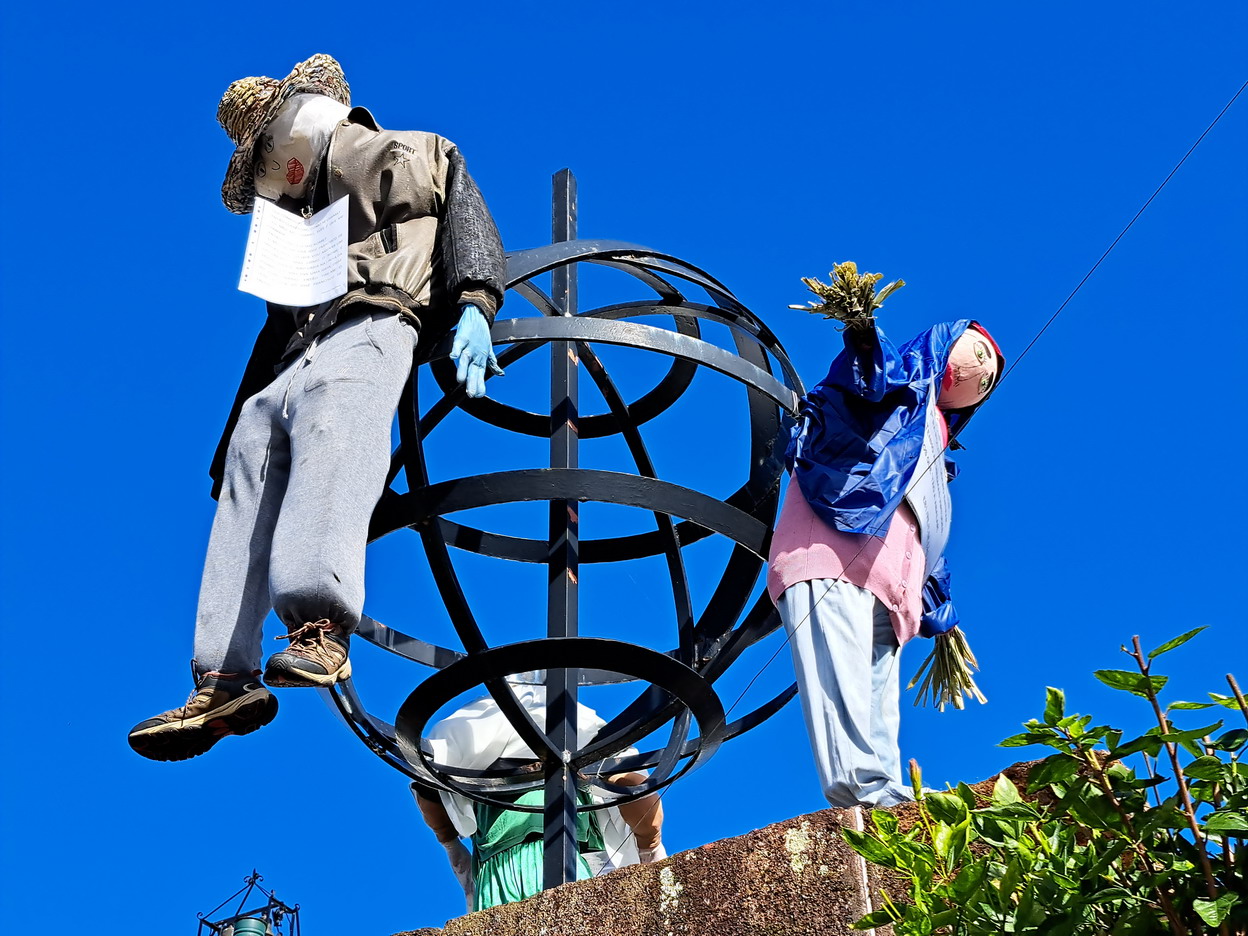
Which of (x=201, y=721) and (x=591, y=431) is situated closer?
(x=201, y=721)

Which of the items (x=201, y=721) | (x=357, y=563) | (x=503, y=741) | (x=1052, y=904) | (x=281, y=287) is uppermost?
(x=281, y=287)

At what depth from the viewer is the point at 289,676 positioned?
4348 mm

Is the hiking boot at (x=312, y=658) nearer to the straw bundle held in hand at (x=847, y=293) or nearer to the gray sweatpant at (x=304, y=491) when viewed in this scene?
the gray sweatpant at (x=304, y=491)

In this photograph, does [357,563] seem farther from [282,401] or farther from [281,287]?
[281,287]

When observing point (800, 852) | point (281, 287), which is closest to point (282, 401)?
point (281, 287)

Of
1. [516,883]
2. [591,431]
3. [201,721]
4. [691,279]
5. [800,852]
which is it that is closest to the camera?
[800,852]

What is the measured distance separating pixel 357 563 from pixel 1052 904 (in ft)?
→ 8.79

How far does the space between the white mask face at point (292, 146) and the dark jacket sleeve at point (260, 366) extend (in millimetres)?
433

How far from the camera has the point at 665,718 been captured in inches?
260

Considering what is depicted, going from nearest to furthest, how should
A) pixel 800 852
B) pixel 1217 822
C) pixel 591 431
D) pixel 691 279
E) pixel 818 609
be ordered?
pixel 1217 822
pixel 800 852
pixel 818 609
pixel 691 279
pixel 591 431

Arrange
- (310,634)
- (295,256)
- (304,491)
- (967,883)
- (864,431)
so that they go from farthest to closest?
1. (295,256)
2. (864,431)
3. (304,491)
4. (310,634)
5. (967,883)

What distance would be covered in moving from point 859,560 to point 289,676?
1855mm

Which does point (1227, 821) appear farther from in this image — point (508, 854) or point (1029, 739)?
point (508, 854)

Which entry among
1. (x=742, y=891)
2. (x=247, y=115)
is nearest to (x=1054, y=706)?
(x=742, y=891)
